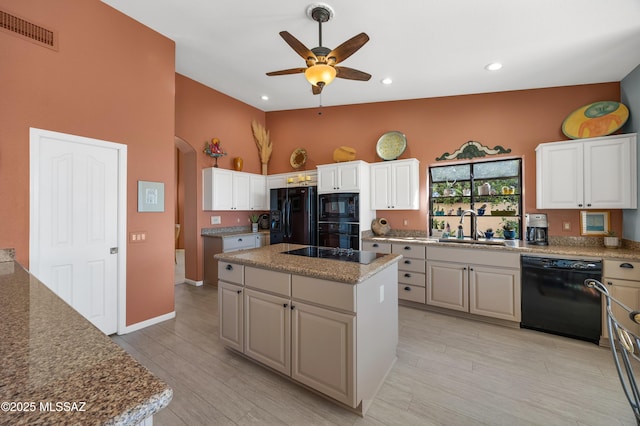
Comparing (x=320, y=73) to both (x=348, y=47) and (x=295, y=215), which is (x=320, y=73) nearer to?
(x=348, y=47)

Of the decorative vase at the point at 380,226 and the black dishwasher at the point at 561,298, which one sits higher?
the decorative vase at the point at 380,226

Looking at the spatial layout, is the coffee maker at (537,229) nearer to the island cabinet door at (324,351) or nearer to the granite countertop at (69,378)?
the island cabinet door at (324,351)

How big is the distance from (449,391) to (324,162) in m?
4.08

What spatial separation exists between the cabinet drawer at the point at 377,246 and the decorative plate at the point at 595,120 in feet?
8.79

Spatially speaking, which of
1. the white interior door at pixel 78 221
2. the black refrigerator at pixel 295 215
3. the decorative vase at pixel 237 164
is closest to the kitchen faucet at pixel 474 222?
the black refrigerator at pixel 295 215

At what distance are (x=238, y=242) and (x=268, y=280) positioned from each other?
2768 millimetres

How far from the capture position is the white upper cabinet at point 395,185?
412 centimetres

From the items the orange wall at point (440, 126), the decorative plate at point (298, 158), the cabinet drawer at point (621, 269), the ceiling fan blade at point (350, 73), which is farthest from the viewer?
the decorative plate at point (298, 158)

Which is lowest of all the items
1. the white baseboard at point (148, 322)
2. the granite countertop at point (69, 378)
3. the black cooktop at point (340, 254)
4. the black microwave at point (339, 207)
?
the white baseboard at point (148, 322)

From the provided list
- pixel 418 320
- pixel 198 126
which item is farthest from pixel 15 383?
pixel 198 126

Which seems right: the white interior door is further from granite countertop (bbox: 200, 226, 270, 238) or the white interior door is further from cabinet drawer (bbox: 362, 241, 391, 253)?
cabinet drawer (bbox: 362, 241, 391, 253)

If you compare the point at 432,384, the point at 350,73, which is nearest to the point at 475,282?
the point at 432,384

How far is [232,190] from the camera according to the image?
488 cm

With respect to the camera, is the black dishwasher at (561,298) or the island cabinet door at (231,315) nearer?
the island cabinet door at (231,315)
